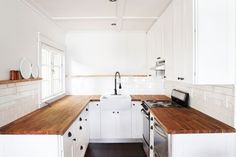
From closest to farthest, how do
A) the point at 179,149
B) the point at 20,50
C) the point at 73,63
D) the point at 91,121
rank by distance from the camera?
1. the point at 179,149
2. the point at 20,50
3. the point at 91,121
4. the point at 73,63

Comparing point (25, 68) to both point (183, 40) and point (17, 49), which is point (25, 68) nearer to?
point (17, 49)

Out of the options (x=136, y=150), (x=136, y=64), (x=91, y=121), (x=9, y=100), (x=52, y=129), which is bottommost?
(x=136, y=150)

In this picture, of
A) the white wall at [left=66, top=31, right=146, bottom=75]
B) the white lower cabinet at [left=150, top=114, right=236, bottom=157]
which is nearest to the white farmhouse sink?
the white wall at [left=66, top=31, right=146, bottom=75]

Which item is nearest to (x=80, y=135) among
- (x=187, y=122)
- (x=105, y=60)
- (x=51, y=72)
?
→ (x=51, y=72)

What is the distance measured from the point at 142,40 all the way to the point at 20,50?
2.74 meters

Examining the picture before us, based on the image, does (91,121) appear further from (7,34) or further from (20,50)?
(7,34)

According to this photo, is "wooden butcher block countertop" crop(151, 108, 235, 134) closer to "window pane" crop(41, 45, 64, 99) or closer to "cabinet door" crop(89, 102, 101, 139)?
"cabinet door" crop(89, 102, 101, 139)

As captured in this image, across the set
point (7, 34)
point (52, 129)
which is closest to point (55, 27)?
point (7, 34)

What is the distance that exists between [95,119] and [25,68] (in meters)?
1.78

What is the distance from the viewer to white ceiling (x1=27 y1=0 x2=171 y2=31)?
2500 mm

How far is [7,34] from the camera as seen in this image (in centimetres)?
206

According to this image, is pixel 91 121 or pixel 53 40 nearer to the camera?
pixel 53 40

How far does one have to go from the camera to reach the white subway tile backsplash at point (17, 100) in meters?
1.95

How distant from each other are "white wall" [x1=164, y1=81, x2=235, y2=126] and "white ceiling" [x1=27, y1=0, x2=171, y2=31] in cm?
123
